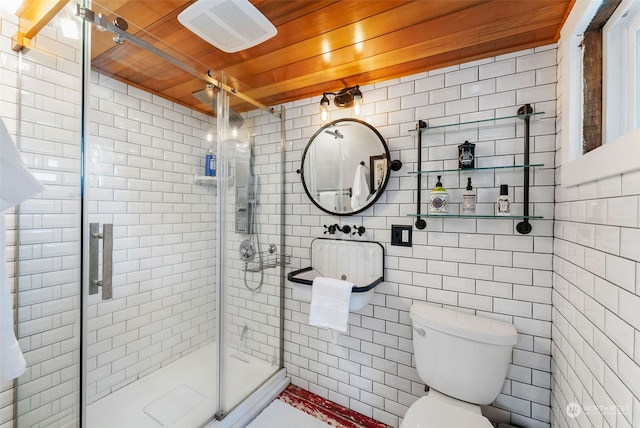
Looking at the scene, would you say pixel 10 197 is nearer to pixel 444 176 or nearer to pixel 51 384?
pixel 51 384

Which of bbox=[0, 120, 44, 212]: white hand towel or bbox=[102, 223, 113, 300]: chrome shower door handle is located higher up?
bbox=[0, 120, 44, 212]: white hand towel

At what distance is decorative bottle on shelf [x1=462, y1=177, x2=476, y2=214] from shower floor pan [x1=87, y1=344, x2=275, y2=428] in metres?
1.83

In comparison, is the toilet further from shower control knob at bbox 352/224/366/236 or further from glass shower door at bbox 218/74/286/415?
glass shower door at bbox 218/74/286/415

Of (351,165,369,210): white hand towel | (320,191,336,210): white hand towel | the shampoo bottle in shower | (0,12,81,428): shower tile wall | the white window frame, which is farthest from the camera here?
the shampoo bottle in shower

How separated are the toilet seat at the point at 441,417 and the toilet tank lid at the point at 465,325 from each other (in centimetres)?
32

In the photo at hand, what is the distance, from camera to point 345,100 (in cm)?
179

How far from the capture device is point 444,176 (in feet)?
5.02

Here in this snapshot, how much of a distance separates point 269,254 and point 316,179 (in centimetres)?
72

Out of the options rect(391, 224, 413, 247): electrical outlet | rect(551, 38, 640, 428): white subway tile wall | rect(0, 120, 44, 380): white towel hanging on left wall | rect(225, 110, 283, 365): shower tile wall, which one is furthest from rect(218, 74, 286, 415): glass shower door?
rect(551, 38, 640, 428): white subway tile wall

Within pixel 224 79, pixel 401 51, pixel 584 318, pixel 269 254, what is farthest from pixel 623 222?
pixel 224 79

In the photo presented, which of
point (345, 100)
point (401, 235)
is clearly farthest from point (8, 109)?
point (401, 235)

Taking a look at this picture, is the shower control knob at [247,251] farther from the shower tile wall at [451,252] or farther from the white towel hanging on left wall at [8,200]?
the white towel hanging on left wall at [8,200]

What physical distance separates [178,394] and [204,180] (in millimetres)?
1521

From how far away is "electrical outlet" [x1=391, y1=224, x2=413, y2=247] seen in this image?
164 centimetres
